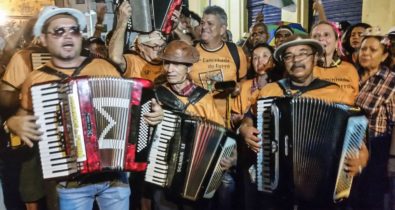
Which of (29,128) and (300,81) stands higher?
(300,81)

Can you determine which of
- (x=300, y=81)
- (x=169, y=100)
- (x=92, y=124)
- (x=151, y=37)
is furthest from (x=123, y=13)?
(x=300, y=81)

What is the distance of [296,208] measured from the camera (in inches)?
119

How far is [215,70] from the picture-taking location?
14.7 ft

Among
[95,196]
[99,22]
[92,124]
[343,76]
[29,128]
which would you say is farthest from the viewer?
[99,22]

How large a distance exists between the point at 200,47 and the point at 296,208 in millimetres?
2323

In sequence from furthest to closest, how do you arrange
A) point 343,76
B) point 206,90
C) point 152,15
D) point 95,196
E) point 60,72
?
point 152,15 < point 343,76 < point 206,90 < point 95,196 < point 60,72

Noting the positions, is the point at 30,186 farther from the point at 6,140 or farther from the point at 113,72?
the point at 113,72

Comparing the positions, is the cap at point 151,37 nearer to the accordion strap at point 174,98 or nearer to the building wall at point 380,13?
the accordion strap at point 174,98

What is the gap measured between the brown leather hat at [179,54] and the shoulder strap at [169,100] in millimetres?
274

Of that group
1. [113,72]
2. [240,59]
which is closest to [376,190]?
[240,59]

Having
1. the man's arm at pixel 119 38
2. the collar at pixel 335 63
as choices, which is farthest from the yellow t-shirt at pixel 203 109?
the collar at pixel 335 63

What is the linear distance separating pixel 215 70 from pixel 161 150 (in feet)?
5.31

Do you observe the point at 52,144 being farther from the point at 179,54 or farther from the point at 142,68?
the point at 142,68

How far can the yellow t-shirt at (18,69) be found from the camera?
140 inches
